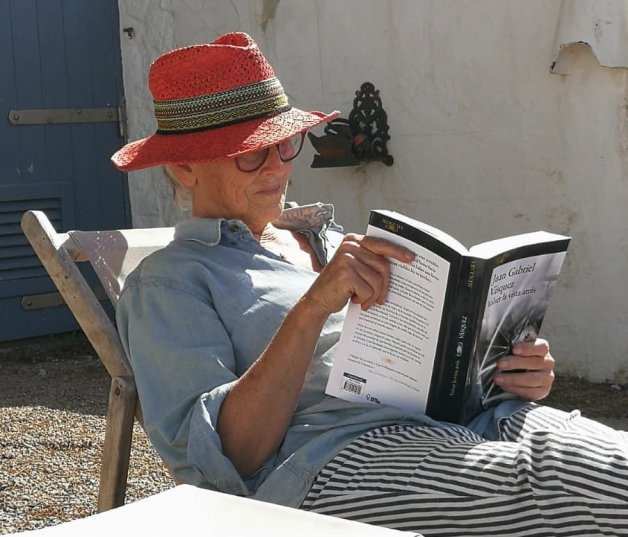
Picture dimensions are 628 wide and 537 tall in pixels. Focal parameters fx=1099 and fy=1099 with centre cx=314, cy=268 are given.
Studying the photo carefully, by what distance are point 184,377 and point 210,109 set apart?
23.0 inches

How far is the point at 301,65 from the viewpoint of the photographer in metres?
5.78

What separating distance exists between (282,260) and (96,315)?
17.6 inches

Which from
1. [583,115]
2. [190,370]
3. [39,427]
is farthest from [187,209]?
[583,115]

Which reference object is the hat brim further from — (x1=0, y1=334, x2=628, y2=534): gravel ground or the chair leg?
(x1=0, y1=334, x2=628, y2=534): gravel ground

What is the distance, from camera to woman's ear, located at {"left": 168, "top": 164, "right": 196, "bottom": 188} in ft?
7.80

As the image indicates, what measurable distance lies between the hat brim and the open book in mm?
378

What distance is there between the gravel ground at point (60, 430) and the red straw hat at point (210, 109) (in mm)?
1650

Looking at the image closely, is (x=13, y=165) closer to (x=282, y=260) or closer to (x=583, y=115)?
(x=583, y=115)

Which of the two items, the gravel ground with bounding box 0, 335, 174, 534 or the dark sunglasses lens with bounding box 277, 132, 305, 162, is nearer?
the dark sunglasses lens with bounding box 277, 132, 305, 162

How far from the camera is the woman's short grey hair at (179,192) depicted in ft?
7.96

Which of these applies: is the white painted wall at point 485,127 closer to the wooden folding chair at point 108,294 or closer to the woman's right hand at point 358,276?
the wooden folding chair at point 108,294

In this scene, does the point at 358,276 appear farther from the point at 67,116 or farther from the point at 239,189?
the point at 67,116

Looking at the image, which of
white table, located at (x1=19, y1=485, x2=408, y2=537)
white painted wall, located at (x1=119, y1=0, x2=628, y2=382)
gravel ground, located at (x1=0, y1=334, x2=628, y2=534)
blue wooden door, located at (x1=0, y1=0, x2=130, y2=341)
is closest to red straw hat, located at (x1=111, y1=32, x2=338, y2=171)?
white table, located at (x1=19, y1=485, x2=408, y2=537)

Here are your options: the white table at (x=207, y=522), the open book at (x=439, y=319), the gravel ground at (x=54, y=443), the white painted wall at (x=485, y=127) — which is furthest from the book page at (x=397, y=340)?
the white painted wall at (x=485, y=127)
